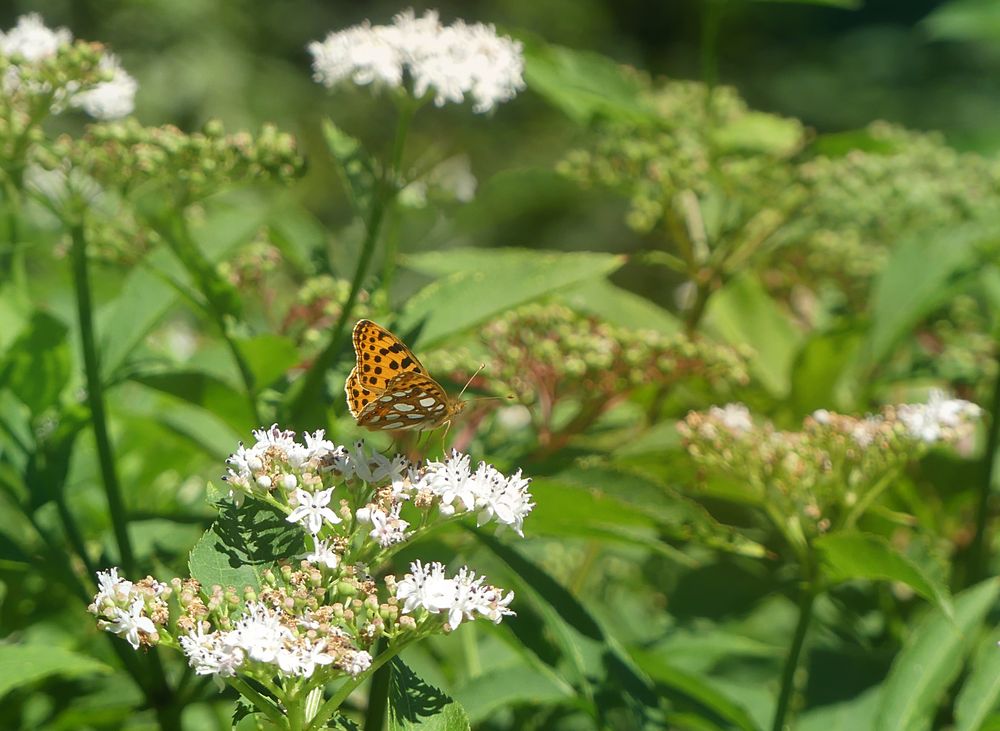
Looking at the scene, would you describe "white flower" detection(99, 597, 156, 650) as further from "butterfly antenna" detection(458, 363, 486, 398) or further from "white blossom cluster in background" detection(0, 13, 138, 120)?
"white blossom cluster in background" detection(0, 13, 138, 120)

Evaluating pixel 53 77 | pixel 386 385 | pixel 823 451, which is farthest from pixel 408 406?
pixel 53 77

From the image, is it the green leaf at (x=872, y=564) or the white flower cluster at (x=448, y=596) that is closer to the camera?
the white flower cluster at (x=448, y=596)

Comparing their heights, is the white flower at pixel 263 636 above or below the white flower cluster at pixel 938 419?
below

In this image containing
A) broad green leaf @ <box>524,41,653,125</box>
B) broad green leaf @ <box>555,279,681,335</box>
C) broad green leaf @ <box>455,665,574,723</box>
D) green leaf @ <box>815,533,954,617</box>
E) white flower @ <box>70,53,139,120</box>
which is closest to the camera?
green leaf @ <box>815,533,954,617</box>

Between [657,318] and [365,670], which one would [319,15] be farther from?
[365,670]

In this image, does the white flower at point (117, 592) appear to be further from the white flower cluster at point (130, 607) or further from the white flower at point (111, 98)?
the white flower at point (111, 98)

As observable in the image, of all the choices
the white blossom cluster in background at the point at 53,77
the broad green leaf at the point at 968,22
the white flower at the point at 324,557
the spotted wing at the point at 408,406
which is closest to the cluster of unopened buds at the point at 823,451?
the spotted wing at the point at 408,406

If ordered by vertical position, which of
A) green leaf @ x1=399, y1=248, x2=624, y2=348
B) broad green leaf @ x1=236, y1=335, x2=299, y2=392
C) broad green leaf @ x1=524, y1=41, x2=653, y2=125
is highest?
broad green leaf @ x1=524, y1=41, x2=653, y2=125

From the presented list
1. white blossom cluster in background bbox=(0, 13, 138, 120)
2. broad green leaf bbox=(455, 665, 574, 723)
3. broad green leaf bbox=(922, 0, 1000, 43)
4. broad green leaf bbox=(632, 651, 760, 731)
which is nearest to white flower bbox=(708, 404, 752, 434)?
broad green leaf bbox=(632, 651, 760, 731)
